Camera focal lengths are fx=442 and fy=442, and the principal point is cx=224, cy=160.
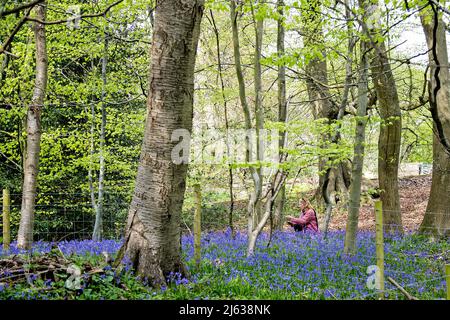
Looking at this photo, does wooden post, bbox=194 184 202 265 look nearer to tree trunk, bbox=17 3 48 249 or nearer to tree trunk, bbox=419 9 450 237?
tree trunk, bbox=17 3 48 249

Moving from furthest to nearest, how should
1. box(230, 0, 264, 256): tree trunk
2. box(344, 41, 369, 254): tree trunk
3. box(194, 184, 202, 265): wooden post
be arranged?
box(344, 41, 369, 254): tree trunk
box(230, 0, 264, 256): tree trunk
box(194, 184, 202, 265): wooden post

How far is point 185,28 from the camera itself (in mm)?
5562

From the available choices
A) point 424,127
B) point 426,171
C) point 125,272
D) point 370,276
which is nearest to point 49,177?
point 125,272

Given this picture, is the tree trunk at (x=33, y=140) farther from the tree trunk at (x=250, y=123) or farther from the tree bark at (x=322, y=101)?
the tree bark at (x=322, y=101)

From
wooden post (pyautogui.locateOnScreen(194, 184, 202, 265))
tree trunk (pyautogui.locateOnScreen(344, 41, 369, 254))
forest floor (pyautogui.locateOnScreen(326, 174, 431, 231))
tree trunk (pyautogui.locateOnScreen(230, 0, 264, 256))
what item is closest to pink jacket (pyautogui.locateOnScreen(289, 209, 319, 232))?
tree trunk (pyautogui.locateOnScreen(230, 0, 264, 256))

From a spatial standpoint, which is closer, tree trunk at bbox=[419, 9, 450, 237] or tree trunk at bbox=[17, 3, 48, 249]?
tree trunk at bbox=[17, 3, 48, 249]

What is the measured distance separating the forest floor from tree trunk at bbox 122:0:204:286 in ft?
40.4

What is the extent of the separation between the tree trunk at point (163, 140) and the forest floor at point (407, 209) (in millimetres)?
12318

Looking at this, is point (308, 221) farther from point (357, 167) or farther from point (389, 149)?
point (357, 167)

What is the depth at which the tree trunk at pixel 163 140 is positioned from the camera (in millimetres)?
5535

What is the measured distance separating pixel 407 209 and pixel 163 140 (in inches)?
703

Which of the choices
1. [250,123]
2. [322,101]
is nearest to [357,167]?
[250,123]

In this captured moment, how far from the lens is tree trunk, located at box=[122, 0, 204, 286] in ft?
18.2

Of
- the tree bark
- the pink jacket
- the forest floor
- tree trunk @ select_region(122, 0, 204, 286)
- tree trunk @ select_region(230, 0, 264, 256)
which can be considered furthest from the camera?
the forest floor
